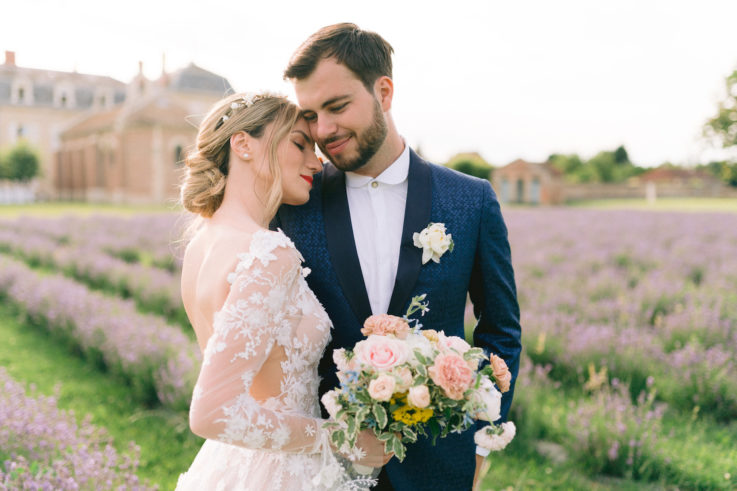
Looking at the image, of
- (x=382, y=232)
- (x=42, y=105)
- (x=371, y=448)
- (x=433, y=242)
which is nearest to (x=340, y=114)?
(x=382, y=232)

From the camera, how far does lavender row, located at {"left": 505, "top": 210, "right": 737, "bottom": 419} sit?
550cm

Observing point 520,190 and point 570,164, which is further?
point 570,164

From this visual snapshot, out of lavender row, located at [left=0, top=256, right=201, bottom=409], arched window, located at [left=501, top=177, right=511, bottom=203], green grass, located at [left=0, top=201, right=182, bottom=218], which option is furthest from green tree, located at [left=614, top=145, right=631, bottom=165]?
lavender row, located at [left=0, top=256, right=201, bottom=409]

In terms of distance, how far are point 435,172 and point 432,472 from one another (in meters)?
1.32

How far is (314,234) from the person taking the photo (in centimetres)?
257

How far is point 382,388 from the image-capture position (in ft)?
5.64

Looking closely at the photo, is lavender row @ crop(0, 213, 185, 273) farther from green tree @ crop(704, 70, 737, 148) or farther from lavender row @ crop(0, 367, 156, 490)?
green tree @ crop(704, 70, 737, 148)

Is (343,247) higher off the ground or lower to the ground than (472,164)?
lower

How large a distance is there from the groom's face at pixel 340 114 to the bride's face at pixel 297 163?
0.18ft

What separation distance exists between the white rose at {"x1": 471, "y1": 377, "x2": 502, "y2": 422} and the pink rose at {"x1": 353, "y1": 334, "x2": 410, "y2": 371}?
27 centimetres

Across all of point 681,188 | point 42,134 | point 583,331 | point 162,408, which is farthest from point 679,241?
point 42,134

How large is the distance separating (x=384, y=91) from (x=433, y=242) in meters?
0.80

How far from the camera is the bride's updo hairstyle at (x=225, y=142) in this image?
2.38 meters

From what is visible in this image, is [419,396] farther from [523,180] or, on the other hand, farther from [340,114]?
[523,180]
